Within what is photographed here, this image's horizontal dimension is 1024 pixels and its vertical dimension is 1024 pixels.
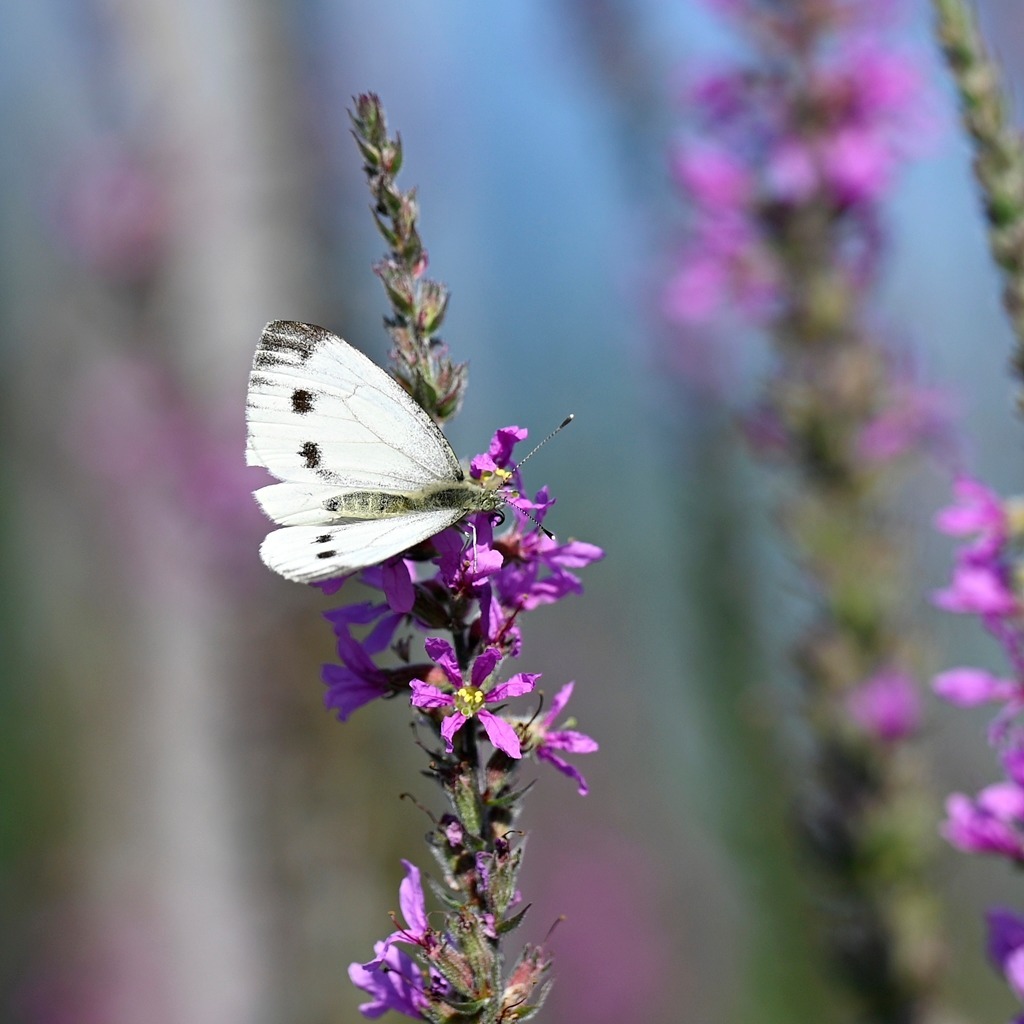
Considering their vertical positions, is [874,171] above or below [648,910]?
above

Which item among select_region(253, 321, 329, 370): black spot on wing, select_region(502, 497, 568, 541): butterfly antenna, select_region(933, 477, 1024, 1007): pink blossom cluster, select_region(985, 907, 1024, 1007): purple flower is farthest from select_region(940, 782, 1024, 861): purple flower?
select_region(253, 321, 329, 370): black spot on wing

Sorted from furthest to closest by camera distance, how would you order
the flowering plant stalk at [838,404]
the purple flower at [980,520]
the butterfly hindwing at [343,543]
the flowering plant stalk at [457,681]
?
the flowering plant stalk at [838,404], the purple flower at [980,520], the butterfly hindwing at [343,543], the flowering plant stalk at [457,681]

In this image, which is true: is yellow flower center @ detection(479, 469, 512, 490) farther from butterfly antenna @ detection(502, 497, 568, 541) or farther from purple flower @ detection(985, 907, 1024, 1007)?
purple flower @ detection(985, 907, 1024, 1007)

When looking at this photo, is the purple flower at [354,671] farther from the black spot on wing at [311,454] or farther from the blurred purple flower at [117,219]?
the blurred purple flower at [117,219]

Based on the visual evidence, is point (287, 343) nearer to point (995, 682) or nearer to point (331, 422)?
point (331, 422)

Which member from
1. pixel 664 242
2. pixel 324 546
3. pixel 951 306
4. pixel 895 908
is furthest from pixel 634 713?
pixel 324 546

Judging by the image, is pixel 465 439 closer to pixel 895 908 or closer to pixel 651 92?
pixel 651 92

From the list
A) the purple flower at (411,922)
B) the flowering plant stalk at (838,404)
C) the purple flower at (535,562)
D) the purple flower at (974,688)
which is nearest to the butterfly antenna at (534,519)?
the purple flower at (535,562)
